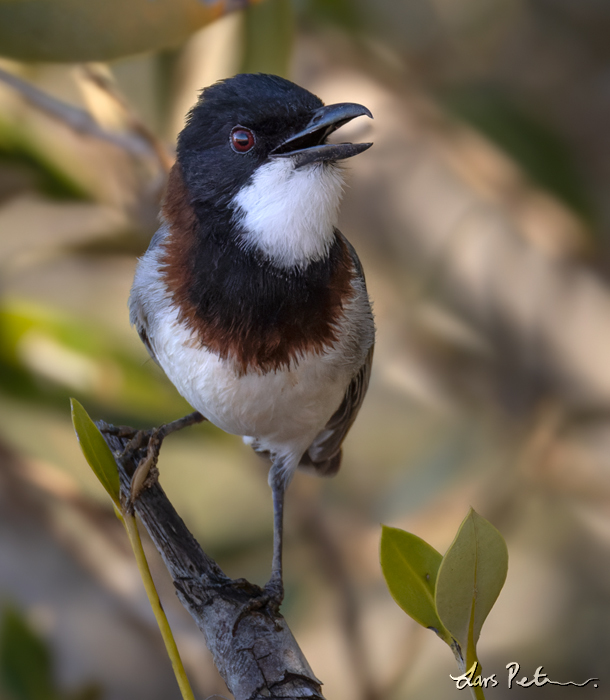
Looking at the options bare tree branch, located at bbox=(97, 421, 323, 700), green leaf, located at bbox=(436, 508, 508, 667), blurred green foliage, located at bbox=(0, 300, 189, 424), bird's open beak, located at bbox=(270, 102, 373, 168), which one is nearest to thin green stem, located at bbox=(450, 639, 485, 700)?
green leaf, located at bbox=(436, 508, 508, 667)

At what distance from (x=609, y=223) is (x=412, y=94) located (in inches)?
18.1

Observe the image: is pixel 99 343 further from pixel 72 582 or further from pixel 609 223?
pixel 609 223

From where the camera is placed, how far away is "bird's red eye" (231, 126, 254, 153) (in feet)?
2.07

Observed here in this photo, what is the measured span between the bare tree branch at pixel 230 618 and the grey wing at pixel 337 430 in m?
0.21

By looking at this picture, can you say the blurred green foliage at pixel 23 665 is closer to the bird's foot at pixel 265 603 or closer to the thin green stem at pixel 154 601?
the bird's foot at pixel 265 603

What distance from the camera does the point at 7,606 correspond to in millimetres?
1291

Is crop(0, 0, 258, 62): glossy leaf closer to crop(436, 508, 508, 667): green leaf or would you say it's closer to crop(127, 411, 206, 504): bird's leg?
crop(127, 411, 206, 504): bird's leg

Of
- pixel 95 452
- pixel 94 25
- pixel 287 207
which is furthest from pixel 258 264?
pixel 94 25

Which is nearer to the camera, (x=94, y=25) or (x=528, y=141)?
(x=94, y=25)

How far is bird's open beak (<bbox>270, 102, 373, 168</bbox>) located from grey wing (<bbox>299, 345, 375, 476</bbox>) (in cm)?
26

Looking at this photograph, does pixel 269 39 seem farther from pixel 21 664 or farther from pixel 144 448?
pixel 21 664

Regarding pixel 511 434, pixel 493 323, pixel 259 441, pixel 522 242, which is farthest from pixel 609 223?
pixel 259 441

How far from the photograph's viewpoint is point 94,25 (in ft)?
2.94

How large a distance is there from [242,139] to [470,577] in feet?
1.35
